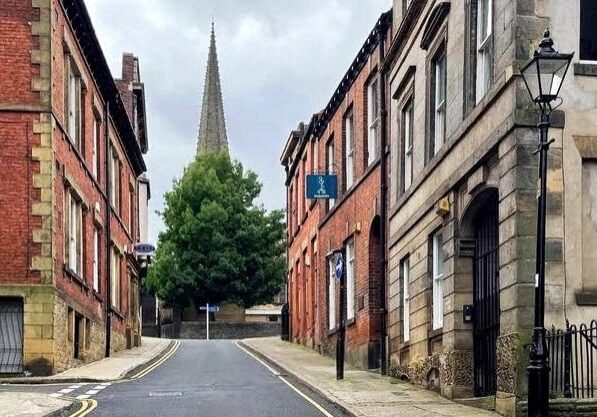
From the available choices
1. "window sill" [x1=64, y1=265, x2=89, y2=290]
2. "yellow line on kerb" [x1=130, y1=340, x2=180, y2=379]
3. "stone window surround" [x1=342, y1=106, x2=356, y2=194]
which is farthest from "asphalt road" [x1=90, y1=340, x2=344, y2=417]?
"stone window surround" [x1=342, y1=106, x2=356, y2=194]

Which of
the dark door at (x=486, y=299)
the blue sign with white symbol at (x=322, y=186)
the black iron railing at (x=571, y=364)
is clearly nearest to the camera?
the black iron railing at (x=571, y=364)

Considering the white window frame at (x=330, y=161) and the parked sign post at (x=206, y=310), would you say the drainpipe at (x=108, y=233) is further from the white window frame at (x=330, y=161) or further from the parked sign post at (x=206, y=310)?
the parked sign post at (x=206, y=310)

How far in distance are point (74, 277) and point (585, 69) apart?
57.5 feet

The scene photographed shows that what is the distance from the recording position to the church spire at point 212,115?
12131 centimetres

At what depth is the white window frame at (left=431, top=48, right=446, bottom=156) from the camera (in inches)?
750

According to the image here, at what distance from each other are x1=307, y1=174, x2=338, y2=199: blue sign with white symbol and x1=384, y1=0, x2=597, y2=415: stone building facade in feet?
20.3

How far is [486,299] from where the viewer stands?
16609mm

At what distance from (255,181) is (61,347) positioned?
43.3m

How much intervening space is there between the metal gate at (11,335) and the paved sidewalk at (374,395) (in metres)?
6.40

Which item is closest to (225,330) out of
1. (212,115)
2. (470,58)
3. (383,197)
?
(383,197)

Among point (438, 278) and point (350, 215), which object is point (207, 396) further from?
point (350, 215)

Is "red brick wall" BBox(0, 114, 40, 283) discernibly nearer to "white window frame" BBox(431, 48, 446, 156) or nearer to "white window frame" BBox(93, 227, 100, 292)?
"white window frame" BBox(93, 227, 100, 292)

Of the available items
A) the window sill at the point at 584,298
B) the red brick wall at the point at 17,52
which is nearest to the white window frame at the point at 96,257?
the red brick wall at the point at 17,52

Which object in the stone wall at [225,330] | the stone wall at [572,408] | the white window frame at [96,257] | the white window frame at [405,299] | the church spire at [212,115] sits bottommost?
the stone wall at [225,330]
